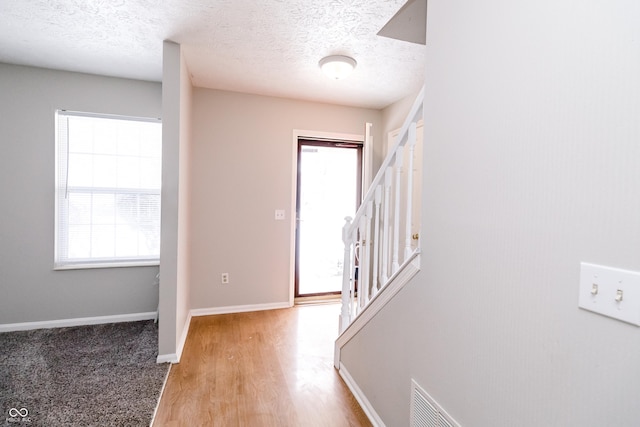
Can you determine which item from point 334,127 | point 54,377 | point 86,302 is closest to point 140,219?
point 86,302

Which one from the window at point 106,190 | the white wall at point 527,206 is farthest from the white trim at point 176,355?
the white wall at point 527,206

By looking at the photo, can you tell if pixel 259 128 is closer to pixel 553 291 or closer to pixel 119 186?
pixel 119 186

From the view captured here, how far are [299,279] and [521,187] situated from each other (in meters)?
3.11

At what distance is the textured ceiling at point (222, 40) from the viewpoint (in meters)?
1.85

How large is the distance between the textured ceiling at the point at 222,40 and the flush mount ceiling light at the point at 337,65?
0.15 ft

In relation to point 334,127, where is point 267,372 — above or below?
below

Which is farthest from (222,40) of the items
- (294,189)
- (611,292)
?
(611,292)

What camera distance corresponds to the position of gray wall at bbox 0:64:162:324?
2.68 m

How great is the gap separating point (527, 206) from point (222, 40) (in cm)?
229

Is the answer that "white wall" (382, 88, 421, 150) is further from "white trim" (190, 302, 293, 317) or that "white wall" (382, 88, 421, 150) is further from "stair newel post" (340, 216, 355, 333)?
"white trim" (190, 302, 293, 317)

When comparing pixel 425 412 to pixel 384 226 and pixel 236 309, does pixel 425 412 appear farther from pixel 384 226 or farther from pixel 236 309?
pixel 236 309

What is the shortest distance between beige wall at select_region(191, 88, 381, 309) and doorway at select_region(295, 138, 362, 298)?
202 millimetres

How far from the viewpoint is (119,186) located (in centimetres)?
299

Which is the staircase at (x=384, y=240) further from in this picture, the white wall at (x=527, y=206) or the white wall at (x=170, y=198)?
the white wall at (x=170, y=198)
